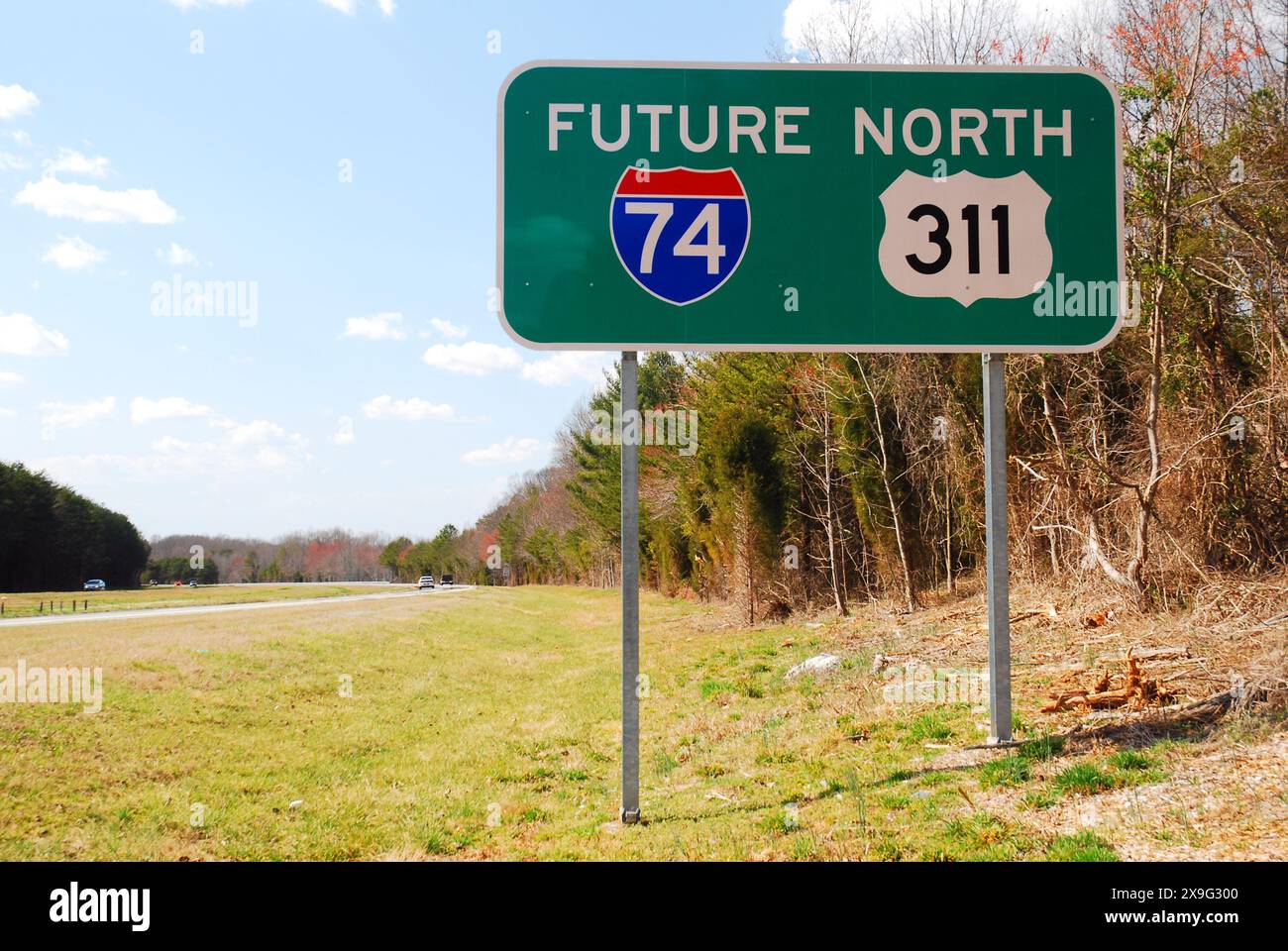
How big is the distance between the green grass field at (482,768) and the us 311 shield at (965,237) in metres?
3.68

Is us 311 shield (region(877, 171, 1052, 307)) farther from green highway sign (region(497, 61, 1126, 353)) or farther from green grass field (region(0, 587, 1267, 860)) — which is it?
green grass field (region(0, 587, 1267, 860))

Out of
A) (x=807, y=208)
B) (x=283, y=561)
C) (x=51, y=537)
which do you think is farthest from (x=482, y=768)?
(x=283, y=561)

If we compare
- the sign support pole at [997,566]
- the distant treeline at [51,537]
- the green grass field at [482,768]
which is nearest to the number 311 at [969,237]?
the sign support pole at [997,566]

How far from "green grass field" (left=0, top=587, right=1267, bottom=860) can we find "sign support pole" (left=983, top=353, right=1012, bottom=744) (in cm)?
42

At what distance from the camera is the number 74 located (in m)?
6.25

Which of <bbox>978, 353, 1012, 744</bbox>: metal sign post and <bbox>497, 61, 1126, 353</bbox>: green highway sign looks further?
<bbox>978, 353, 1012, 744</bbox>: metal sign post

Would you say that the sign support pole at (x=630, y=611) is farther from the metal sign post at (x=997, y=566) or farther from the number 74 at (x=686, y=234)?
the metal sign post at (x=997, y=566)

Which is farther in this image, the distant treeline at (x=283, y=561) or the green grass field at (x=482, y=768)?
the distant treeline at (x=283, y=561)

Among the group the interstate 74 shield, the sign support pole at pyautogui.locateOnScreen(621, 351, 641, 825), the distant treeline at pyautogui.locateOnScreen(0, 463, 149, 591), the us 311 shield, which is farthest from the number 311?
the distant treeline at pyautogui.locateOnScreen(0, 463, 149, 591)

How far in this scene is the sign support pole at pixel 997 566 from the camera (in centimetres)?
659

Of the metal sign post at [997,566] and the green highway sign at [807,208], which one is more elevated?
the green highway sign at [807,208]

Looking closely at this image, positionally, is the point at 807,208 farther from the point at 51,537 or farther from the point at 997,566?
the point at 51,537

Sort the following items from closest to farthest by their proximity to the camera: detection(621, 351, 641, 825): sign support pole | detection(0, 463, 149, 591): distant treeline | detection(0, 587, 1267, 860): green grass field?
detection(0, 587, 1267, 860): green grass field
detection(621, 351, 641, 825): sign support pole
detection(0, 463, 149, 591): distant treeline

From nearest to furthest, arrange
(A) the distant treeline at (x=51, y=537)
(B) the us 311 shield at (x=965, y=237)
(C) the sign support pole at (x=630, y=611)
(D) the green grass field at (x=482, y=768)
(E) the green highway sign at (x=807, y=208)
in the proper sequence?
(D) the green grass field at (x=482, y=768) < (C) the sign support pole at (x=630, y=611) < (E) the green highway sign at (x=807, y=208) < (B) the us 311 shield at (x=965, y=237) < (A) the distant treeline at (x=51, y=537)
